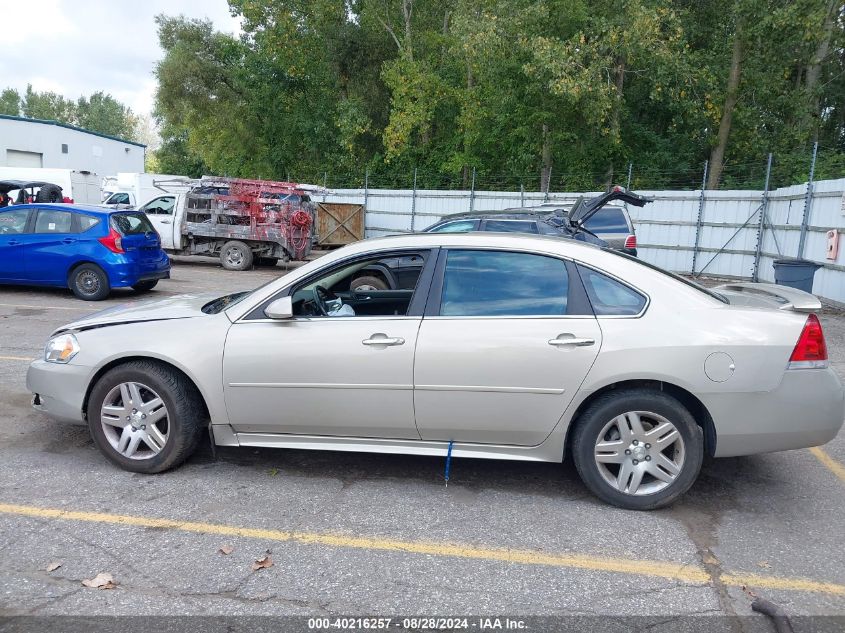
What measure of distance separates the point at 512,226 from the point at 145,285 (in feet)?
22.4

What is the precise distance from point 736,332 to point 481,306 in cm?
146

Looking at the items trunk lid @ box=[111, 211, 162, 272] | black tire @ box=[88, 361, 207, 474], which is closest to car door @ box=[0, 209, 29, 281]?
trunk lid @ box=[111, 211, 162, 272]

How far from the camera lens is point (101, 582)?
315 cm

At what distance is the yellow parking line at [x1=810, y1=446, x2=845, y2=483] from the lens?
4718 mm

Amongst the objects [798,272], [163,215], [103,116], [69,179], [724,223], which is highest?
[103,116]

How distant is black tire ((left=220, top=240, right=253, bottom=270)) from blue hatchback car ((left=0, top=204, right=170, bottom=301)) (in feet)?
19.1

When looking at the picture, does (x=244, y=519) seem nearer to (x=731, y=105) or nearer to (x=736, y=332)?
(x=736, y=332)

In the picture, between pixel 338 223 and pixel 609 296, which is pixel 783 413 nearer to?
pixel 609 296

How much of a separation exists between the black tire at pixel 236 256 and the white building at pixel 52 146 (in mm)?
27876

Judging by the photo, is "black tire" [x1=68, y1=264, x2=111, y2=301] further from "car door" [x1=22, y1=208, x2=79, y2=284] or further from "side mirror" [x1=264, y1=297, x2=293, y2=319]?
"side mirror" [x1=264, y1=297, x2=293, y2=319]

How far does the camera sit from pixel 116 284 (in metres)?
11.3

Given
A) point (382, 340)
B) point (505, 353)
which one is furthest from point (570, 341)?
point (382, 340)

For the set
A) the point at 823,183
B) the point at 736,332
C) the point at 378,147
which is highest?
the point at 378,147

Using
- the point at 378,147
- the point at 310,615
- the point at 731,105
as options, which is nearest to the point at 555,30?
the point at 731,105
